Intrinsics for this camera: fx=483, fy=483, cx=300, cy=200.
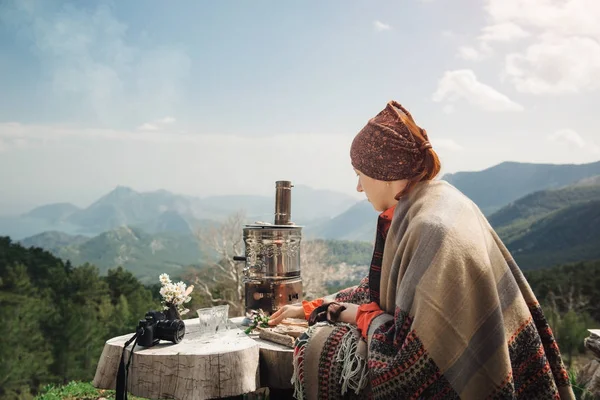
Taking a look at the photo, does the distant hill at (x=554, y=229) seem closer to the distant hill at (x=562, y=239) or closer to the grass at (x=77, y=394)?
the distant hill at (x=562, y=239)

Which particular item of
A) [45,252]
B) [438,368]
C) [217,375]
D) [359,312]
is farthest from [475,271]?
[45,252]

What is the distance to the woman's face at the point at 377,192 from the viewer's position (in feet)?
9.50

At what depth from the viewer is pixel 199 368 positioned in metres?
2.81

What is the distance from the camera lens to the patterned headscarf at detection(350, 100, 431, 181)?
8.96 ft

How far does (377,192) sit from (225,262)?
25974 mm

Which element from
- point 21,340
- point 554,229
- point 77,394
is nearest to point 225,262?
point 21,340

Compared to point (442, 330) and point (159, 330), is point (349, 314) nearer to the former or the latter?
point (442, 330)

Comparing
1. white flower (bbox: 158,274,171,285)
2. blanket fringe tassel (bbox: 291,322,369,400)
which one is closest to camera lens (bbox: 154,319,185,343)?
white flower (bbox: 158,274,171,285)

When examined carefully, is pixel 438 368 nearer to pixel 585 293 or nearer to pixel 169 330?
pixel 169 330

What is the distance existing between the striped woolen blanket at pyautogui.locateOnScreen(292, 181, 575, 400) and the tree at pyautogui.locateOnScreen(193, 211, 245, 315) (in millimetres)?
23507

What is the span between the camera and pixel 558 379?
268cm

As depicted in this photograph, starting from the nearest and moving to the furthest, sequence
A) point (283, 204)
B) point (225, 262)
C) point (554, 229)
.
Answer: point (283, 204) → point (225, 262) → point (554, 229)

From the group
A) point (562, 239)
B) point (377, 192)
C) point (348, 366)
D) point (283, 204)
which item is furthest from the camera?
point (562, 239)

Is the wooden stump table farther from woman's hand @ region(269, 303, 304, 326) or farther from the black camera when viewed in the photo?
woman's hand @ region(269, 303, 304, 326)
